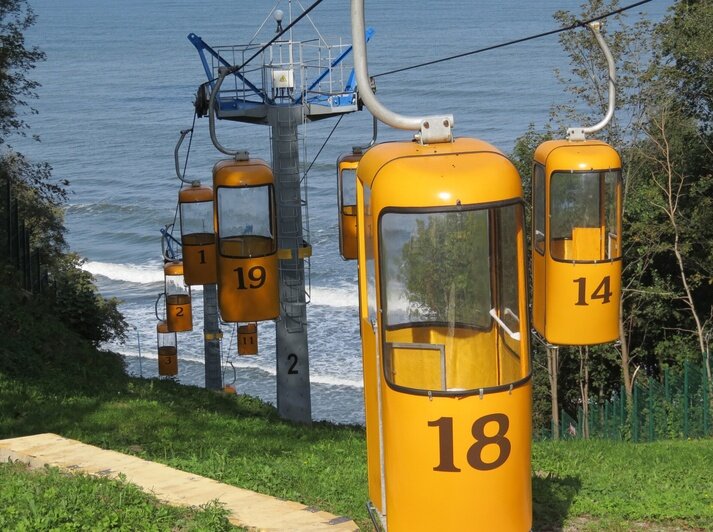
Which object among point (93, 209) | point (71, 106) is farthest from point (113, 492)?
point (71, 106)

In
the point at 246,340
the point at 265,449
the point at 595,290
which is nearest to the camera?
the point at 265,449

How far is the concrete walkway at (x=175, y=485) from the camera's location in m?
6.11

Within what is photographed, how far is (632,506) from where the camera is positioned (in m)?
7.17

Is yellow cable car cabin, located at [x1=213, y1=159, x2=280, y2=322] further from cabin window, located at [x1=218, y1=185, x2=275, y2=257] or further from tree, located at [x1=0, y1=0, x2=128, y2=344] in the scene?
tree, located at [x1=0, y1=0, x2=128, y2=344]

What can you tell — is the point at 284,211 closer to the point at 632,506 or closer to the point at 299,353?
the point at 299,353

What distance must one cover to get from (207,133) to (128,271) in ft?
75.5

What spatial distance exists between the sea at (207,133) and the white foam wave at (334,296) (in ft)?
0.23

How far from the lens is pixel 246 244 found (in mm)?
13070

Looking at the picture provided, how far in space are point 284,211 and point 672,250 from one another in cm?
1039

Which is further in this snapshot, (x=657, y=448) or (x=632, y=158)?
(x=632, y=158)

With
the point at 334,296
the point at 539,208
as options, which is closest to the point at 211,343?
the point at 539,208

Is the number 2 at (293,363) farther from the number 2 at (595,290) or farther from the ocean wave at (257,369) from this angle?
the ocean wave at (257,369)

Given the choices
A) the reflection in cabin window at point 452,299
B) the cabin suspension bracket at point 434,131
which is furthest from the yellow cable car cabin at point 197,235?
the reflection in cabin window at point 452,299

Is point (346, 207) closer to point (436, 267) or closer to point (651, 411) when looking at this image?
point (651, 411)
